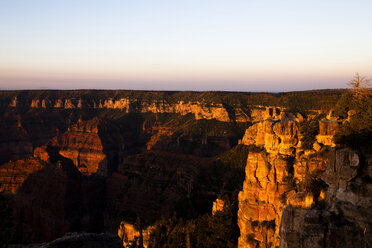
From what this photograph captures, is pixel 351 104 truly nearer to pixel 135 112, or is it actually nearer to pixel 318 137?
pixel 318 137

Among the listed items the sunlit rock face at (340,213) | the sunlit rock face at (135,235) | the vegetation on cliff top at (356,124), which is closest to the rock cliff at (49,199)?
the sunlit rock face at (135,235)

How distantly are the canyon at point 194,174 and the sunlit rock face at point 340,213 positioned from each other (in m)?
0.05

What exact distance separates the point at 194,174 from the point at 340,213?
175 feet

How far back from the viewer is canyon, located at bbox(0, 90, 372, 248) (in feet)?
53.6

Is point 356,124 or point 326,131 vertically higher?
point 356,124

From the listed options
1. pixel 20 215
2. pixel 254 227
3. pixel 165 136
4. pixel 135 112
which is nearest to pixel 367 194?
pixel 254 227

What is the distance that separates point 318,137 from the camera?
1029 inches

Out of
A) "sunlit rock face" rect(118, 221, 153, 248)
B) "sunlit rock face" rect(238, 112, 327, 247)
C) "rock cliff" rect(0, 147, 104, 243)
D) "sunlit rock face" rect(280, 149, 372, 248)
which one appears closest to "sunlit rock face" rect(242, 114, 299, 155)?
"sunlit rock face" rect(238, 112, 327, 247)

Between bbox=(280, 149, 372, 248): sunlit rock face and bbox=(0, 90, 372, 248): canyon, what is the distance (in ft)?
0.15

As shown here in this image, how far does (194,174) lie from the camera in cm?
6725

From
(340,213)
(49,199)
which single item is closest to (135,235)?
(49,199)

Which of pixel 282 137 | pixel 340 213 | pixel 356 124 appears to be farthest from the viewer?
pixel 282 137

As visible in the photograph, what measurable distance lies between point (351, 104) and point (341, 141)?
1252cm

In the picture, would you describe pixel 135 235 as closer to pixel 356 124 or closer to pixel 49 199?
pixel 49 199
